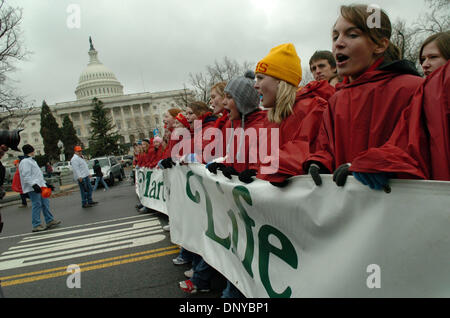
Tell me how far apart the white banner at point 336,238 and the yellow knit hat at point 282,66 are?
2.93 ft

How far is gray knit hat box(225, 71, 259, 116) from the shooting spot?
3.13 m

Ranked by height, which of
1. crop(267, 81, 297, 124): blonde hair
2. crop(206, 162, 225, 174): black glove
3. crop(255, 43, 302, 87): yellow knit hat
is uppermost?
crop(255, 43, 302, 87): yellow knit hat

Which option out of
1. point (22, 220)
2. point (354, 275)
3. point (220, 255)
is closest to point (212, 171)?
point (220, 255)

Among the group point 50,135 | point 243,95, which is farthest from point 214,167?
point 50,135

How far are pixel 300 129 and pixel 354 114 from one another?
1.66 feet

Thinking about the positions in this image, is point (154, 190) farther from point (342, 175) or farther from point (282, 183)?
point (342, 175)

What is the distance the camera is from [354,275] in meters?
1.43

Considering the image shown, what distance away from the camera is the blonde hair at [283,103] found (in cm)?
236

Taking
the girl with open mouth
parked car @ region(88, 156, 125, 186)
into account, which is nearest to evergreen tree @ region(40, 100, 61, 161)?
parked car @ region(88, 156, 125, 186)

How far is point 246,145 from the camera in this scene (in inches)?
115

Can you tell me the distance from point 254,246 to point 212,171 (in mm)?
814

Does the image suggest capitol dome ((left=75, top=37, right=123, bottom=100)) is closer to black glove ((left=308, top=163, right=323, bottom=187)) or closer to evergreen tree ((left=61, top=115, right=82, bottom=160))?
evergreen tree ((left=61, top=115, right=82, bottom=160))

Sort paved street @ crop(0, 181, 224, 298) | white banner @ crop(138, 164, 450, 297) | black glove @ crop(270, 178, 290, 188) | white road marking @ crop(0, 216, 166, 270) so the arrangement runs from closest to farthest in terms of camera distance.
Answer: white banner @ crop(138, 164, 450, 297) → black glove @ crop(270, 178, 290, 188) → paved street @ crop(0, 181, 224, 298) → white road marking @ crop(0, 216, 166, 270)

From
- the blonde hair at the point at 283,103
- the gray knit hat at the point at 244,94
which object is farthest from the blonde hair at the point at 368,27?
the gray knit hat at the point at 244,94
